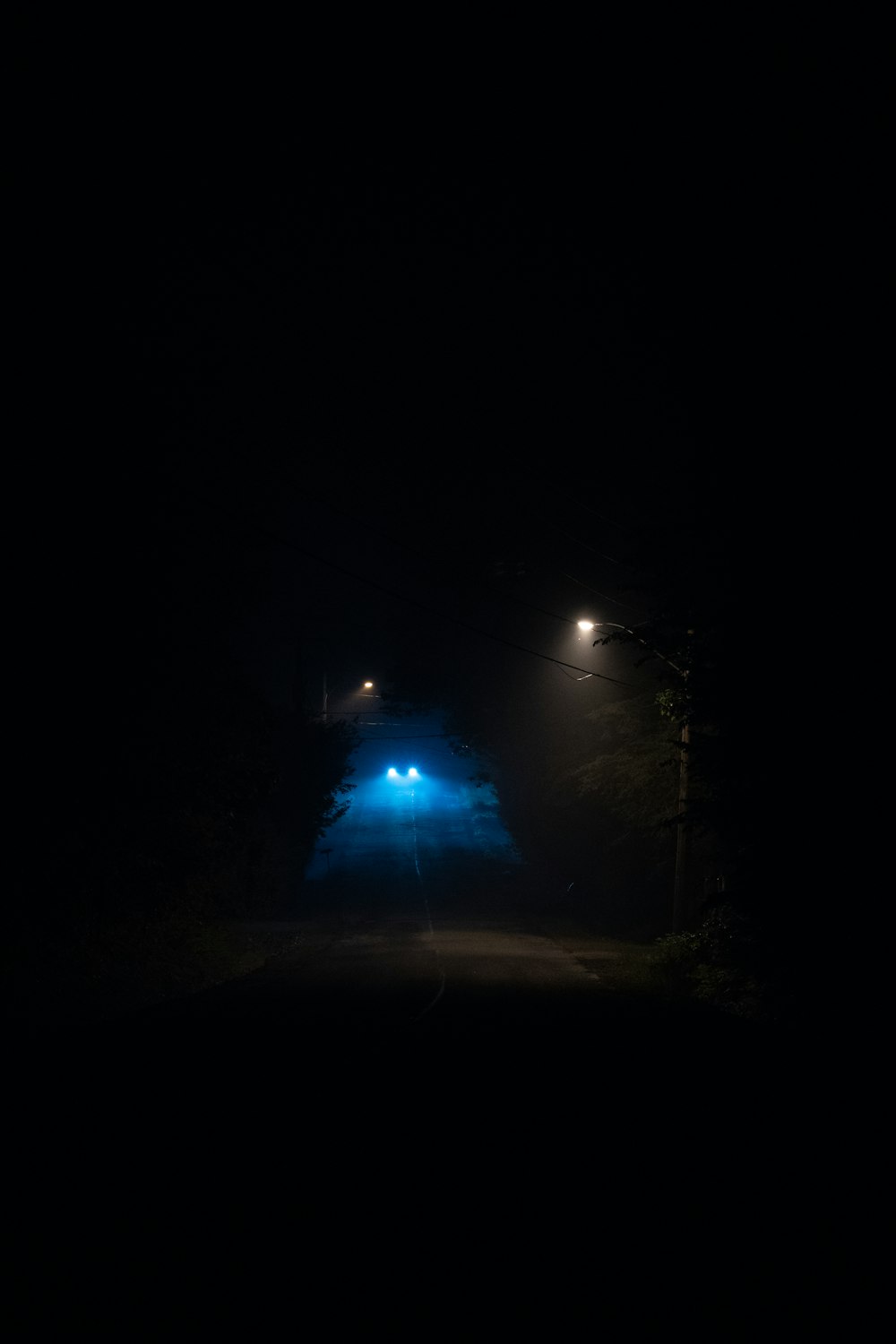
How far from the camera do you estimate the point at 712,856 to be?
15.0 metres

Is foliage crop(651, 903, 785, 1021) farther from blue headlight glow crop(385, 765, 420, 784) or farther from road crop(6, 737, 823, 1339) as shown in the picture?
blue headlight glow crop(385, 765, 420, 784)

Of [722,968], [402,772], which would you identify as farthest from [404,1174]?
[402,772]

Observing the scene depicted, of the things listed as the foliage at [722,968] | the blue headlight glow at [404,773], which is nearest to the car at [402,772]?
the blue headlight glow at [404,773]

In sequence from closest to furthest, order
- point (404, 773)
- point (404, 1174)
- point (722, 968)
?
1. point (404, 1174)
2. point (722, 968)
3. point (404, 773)

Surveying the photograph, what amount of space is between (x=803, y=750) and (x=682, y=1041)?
4015mm

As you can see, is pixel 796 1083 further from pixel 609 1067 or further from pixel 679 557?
pixel 679 557

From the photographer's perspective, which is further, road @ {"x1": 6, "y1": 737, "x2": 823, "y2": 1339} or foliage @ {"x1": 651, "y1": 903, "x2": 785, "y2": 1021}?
foliage @ {"x1": 651, "y1": 903, "x2": 785, "y2": 1021}

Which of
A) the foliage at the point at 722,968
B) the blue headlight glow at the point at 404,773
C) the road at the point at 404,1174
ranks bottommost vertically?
the foliage at the point at 722,968

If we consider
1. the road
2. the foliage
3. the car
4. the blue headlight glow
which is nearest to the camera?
the road

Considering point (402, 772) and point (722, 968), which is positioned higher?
point (402, 772)

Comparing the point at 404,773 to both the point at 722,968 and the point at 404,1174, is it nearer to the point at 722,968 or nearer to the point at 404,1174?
the point at 722,968

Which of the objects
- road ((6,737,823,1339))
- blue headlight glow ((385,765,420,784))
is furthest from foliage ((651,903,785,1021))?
blue headlight glow ((385,765,420,784))

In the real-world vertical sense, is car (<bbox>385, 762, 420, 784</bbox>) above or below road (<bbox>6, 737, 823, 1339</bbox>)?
above

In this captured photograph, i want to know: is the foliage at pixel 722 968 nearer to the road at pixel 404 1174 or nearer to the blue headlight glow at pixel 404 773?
the road at pixel 404 1174
